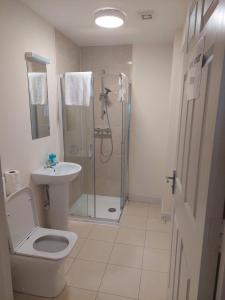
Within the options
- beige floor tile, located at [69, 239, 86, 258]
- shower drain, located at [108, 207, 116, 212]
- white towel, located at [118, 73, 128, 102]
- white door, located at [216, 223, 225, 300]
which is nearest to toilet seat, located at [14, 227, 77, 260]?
beige floor tile, located at [69, 239, 86, 258]

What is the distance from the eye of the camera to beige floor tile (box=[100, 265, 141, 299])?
1.84 meters

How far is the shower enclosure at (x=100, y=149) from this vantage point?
3086 millimetres

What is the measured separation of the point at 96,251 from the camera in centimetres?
236

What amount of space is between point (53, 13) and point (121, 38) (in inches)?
42.8

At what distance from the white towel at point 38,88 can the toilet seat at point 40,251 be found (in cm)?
134

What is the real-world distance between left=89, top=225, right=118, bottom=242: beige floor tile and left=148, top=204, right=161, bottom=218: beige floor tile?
2.21 feet

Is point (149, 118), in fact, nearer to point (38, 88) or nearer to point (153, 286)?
point (38, 88)

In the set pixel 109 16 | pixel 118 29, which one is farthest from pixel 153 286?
pixel 118 29

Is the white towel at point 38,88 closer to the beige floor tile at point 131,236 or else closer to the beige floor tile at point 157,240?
the beige floor tile at point 131,236

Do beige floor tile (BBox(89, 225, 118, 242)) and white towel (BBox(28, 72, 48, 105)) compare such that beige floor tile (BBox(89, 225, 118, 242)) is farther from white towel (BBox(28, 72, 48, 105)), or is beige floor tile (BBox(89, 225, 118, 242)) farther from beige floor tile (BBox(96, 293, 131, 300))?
white towel (BBox(28, 72, 48, 105))

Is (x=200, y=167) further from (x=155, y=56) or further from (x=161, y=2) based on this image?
(x=155, y=56)

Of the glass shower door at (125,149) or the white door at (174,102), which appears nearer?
the white door at (174,102)

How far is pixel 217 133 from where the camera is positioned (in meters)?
0.61

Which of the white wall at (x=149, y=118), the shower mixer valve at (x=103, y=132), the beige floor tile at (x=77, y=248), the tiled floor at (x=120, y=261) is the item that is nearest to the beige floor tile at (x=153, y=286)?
the tiled floor at (x=120, y=261)
